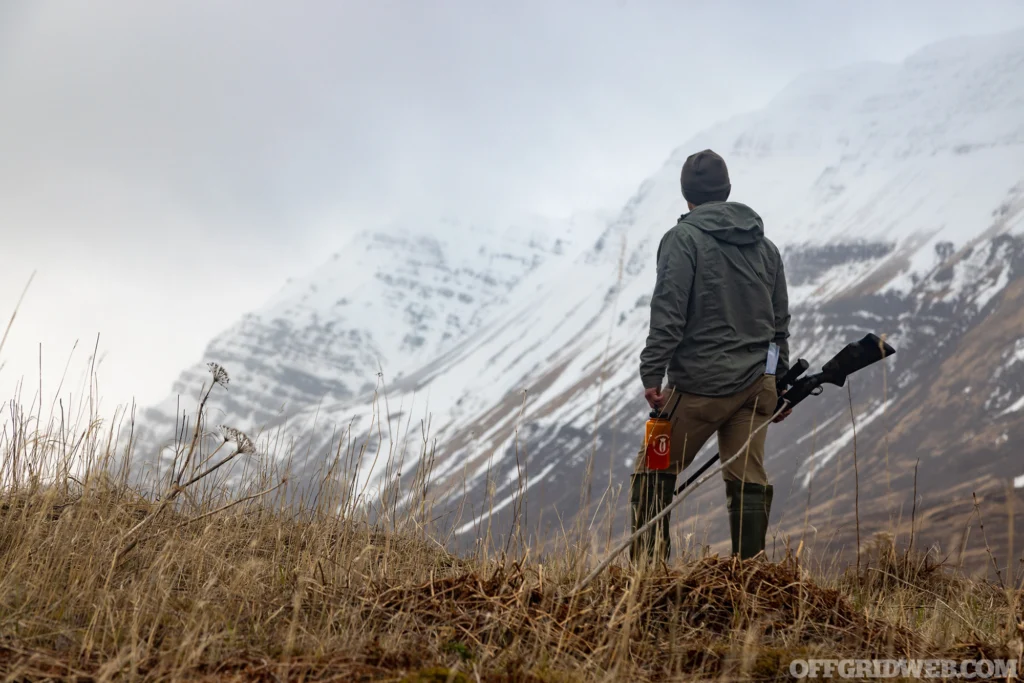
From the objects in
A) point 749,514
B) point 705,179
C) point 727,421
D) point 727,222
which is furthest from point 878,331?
point 749,514

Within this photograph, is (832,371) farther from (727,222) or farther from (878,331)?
(878,331)

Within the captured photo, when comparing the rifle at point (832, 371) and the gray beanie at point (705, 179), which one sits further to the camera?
the gray beanie at point (705, 179)

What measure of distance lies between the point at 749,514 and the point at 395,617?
6.66 ft

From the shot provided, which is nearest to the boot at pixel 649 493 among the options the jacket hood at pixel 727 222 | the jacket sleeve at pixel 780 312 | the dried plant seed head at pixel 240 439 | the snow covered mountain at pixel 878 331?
the jacket sleeve at pixel 780 312

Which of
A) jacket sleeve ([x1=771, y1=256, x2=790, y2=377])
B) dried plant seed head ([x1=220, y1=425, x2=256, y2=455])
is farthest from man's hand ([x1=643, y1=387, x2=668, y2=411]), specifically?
dried plant seed head ([x1=220, y1=425, x2=256, y2=455])

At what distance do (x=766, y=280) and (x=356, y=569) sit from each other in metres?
2.67

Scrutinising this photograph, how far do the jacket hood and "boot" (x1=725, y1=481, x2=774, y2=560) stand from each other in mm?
1205

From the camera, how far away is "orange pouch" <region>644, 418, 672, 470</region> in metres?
4.17

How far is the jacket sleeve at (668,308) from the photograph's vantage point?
420 cm

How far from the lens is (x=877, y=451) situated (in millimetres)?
89312

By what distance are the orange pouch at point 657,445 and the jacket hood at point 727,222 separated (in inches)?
38.7

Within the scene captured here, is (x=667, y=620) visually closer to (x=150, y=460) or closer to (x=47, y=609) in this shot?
(x=47, y=609)

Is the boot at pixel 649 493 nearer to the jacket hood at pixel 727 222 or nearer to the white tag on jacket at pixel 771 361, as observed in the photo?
the white tag on jacket at pixel 771 361

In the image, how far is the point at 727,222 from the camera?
4469 mm
